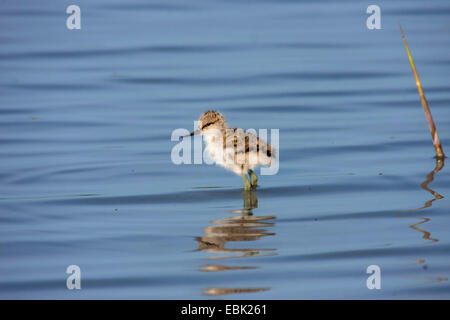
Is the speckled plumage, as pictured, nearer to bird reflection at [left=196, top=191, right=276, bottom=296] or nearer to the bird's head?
the bird's head

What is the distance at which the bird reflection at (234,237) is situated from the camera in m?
6.42

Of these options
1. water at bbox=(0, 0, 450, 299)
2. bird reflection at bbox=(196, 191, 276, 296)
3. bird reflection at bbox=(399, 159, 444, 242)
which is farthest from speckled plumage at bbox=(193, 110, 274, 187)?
bird reflection at bbox=(399, 159, 444, 242)

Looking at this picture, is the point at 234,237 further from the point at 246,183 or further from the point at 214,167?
the point at 214,167

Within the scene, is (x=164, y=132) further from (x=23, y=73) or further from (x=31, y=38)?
(x=31, y=38)

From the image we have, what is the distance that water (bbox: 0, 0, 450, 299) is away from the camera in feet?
21.4

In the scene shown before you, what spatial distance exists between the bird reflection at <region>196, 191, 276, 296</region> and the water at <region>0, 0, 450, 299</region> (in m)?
0.02

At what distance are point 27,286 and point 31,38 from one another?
10.7 meters

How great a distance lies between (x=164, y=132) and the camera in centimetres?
1074

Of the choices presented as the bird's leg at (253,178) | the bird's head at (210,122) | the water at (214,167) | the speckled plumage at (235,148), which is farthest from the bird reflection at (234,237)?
the bird's head at (210,122)

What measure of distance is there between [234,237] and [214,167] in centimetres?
267

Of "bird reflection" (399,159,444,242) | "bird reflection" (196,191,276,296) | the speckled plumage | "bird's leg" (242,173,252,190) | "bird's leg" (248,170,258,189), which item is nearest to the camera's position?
"bird reflection" (196,191,276,296)

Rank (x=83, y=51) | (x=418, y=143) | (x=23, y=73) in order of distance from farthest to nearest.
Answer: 1. (x=83, y=51)
2. (x=23, y=73)
3. (x=418, y=143)
